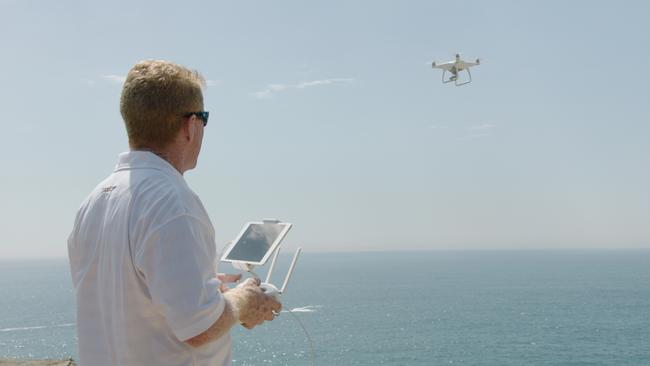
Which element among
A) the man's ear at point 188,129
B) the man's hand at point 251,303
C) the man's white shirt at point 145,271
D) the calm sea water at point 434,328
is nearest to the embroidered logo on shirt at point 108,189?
the man's white shirt at point 145,271

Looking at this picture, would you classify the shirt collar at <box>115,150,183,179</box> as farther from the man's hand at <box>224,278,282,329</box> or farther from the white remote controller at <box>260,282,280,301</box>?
the white remote controller at <box>260,282,280,301</box>

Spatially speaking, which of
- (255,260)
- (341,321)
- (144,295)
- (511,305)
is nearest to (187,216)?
(144,295)

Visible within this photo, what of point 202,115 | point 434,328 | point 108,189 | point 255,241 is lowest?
point 434,328

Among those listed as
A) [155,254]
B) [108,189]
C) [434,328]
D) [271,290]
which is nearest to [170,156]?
[108,189]

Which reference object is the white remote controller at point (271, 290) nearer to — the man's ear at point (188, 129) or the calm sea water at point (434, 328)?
the man's ear at point (188, 129)

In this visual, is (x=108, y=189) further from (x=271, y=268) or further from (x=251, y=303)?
(x=271, y=268)

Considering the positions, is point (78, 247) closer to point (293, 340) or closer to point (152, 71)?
point (152, 71)
